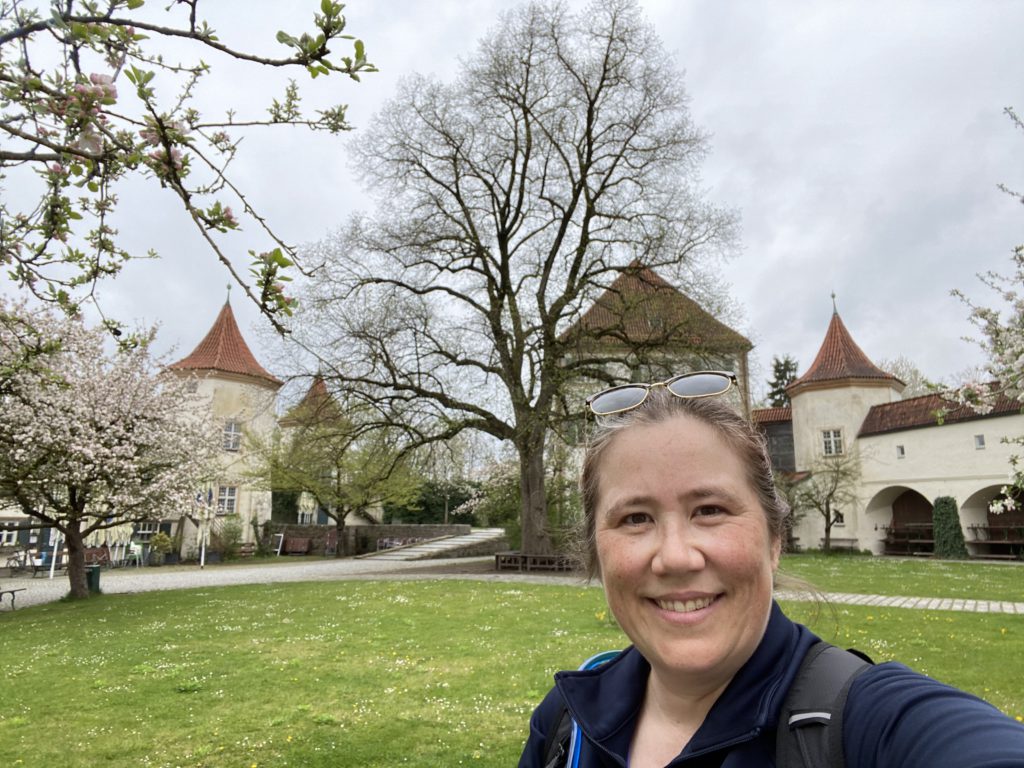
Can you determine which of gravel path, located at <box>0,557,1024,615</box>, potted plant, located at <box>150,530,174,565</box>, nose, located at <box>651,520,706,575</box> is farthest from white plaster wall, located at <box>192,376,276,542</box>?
nose, located at <box>651,520,706,575</box>

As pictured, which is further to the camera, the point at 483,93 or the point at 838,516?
the point at 838,516

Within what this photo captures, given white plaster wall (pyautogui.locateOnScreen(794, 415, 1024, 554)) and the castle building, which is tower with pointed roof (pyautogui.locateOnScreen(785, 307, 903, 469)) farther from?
white plaster wall (pyautogui.locateOnScreen(794, 415, 1024, 554))

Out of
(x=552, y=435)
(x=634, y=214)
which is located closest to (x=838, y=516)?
(x=552, y=435)

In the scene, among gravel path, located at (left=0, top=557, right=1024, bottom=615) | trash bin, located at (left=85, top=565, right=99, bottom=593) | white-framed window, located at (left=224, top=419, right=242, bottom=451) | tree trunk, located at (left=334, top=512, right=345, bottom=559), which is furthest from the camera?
white-framed window, located at (left=224, top=419, right=242, bottom=451)

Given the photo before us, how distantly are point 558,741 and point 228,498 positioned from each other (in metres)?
40.0

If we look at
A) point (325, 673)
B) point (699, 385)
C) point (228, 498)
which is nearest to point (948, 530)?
point (325, 673)

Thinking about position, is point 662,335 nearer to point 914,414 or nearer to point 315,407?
point 315,407

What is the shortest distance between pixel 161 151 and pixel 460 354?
787 inches

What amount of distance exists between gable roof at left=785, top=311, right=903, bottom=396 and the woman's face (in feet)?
127

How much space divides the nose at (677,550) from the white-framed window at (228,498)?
39.2m

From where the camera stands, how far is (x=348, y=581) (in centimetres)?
2056

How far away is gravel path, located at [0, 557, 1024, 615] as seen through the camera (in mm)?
13992

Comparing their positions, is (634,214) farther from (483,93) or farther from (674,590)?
(674,590)

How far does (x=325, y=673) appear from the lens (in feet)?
26.6
